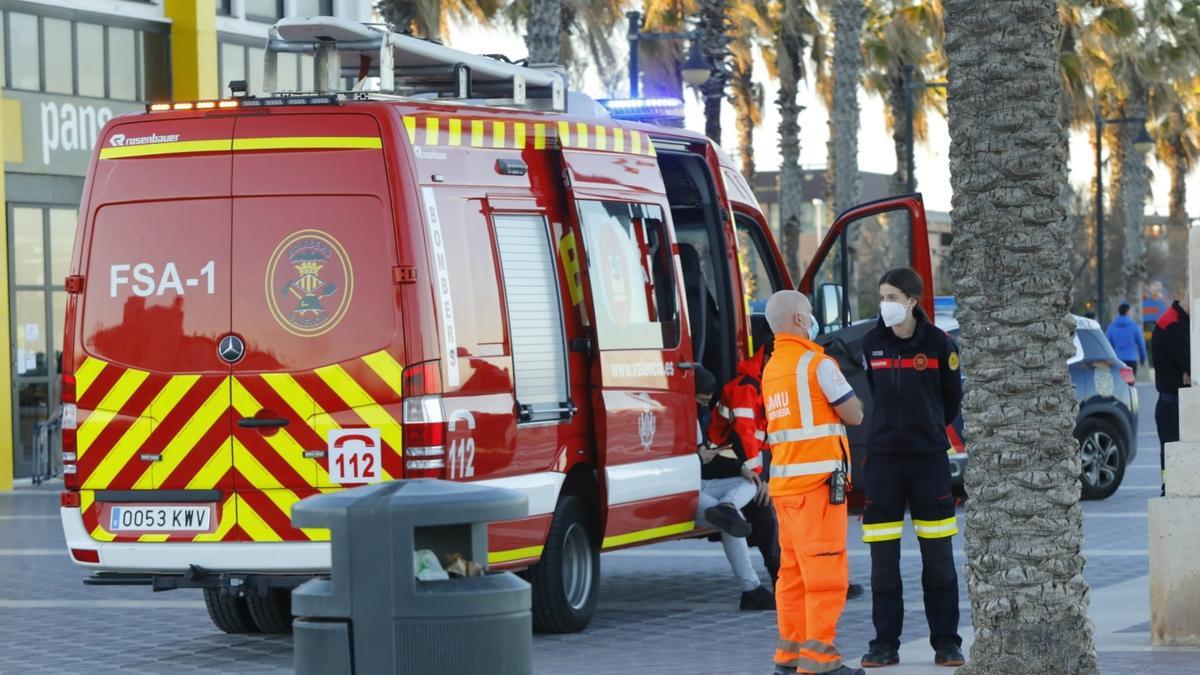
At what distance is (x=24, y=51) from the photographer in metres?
23.3

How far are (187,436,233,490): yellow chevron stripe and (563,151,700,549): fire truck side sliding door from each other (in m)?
1.99

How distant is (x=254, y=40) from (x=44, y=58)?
3604 millimetres

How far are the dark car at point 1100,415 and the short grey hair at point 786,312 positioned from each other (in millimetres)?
9352

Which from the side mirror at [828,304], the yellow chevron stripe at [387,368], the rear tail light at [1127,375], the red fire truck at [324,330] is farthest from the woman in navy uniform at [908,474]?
the rear tail light at [1127,375]

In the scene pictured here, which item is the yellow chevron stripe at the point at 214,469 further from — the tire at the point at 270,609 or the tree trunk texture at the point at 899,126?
the tree trunk texture at the point at 899,126

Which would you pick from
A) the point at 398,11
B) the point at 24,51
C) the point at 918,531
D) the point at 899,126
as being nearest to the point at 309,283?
the point at 918,531

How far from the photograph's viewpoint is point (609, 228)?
11.0 meters

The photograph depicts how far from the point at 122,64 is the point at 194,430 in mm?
16114

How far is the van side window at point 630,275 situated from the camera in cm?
1082

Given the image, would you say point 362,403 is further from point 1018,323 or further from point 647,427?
point 1018,323

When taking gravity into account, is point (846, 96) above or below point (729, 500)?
above

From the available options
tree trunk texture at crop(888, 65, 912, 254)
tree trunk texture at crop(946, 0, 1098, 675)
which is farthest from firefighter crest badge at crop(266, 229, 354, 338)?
tree trunk texture at crop(888, 65, 912, 254)

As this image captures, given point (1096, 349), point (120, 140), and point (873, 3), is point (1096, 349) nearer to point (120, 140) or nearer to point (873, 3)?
point (120, 140)

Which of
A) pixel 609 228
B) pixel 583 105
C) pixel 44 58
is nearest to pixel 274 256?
pixel 609 228
